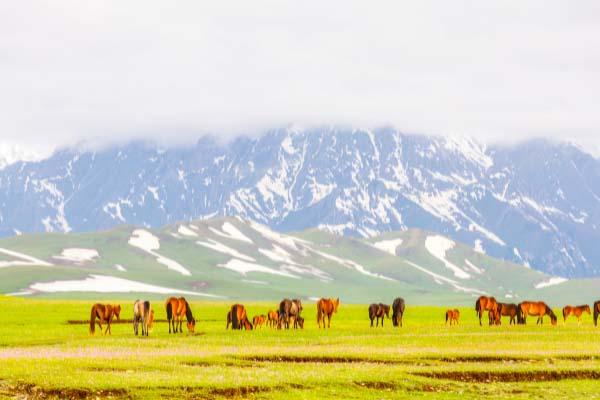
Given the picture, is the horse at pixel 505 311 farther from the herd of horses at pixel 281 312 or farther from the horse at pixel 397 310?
the horse at pixel 397 310

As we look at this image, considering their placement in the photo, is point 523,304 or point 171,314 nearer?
point 171,314

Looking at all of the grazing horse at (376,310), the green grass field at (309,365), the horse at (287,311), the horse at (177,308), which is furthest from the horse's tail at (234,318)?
the grazing horse at (376,310)

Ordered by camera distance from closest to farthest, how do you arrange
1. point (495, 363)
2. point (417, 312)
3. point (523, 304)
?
point (495, 363) < point (523, 304) < point (417, 312)

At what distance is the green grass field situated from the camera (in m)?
42.7

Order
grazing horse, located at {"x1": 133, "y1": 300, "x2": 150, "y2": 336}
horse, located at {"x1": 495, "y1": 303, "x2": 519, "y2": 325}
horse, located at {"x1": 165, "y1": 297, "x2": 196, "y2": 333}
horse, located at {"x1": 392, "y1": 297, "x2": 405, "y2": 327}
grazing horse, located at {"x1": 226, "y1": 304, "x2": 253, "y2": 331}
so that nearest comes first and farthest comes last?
1. grazing horse, located at {"x1": 133, "y1": 300, "x2": 150, "y2": 336}
2. horse, located at {"x1": 165, "y1": 297, "x2": 196, "y2": 333}
3. grazing horse, located at {"x1": 226, "y1": 304, "x2": 253, "y2": 331}
4. horse, located at {"x1": 392, "y1": 297, "x2": 405, "y2": 327}
5. horse, located at {"x1": 495, "y1": 303, "x2": 519, "y2": 325}

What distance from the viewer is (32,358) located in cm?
5181

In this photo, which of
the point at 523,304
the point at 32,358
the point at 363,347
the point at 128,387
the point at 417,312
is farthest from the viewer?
the point at 417,312

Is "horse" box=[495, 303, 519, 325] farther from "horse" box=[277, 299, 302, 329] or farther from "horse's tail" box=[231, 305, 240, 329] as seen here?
"horse's tail" box=[231, 305, 240, 329]

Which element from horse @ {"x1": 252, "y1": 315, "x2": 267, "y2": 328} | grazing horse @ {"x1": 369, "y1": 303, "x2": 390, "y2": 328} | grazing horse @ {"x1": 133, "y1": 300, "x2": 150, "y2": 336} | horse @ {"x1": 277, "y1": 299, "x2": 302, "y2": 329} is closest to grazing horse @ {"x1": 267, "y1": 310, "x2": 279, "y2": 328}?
horse @ {"x1": 252, "y1": 315, "x2": 267, "y2": 328}

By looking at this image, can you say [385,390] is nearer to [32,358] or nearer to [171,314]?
[32,358]

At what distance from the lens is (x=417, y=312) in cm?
15338

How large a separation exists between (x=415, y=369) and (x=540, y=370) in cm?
693

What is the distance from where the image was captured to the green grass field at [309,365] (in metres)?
42.7

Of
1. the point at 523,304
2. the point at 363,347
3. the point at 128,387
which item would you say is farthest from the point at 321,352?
the point at 523,304
